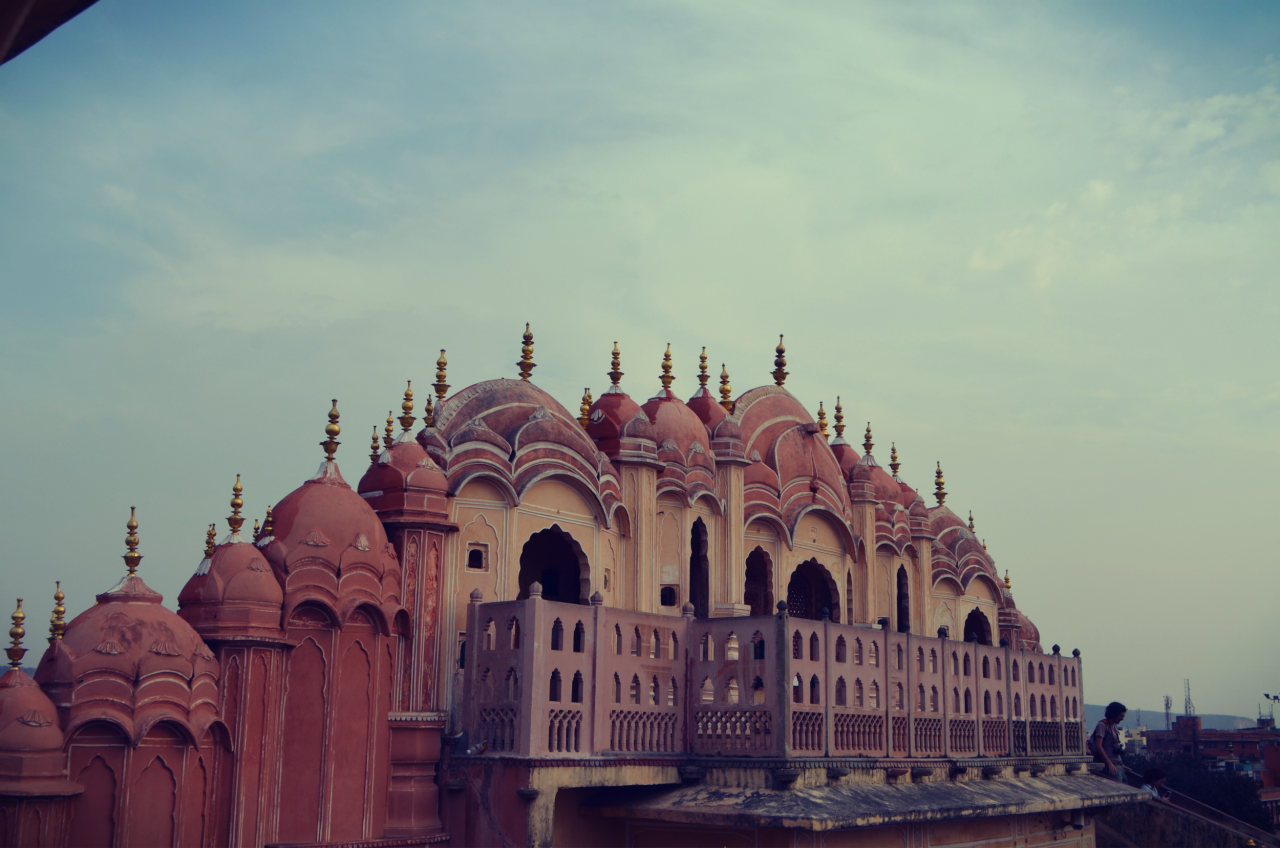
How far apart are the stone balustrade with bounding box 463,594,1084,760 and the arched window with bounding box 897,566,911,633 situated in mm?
4816

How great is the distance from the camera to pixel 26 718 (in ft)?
40.0

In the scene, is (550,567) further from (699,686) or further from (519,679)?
(519,679)

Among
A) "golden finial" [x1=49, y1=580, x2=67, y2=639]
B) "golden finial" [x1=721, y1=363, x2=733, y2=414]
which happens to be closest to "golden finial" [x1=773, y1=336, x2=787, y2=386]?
"golden finial" [x1=721, y1=363, x2=733, y2=414]

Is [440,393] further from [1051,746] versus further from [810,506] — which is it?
[1051,746]

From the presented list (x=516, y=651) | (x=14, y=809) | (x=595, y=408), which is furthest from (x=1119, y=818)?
(x=14, y=809)

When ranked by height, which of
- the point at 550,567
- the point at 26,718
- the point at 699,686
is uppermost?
the point at 550,567

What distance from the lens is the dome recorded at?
39.7ft

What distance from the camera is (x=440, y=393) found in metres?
17.9

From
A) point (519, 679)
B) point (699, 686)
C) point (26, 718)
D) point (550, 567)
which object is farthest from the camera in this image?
point (550, 567)

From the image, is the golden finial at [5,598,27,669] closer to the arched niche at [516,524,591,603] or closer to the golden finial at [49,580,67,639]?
the golden finial at [49,580,67,639]

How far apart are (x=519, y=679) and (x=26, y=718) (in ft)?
18.9

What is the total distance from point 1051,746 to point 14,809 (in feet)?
59.7

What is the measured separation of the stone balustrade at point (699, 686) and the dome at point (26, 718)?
5.35 m

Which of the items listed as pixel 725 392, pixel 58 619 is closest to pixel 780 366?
pixel 725 392
